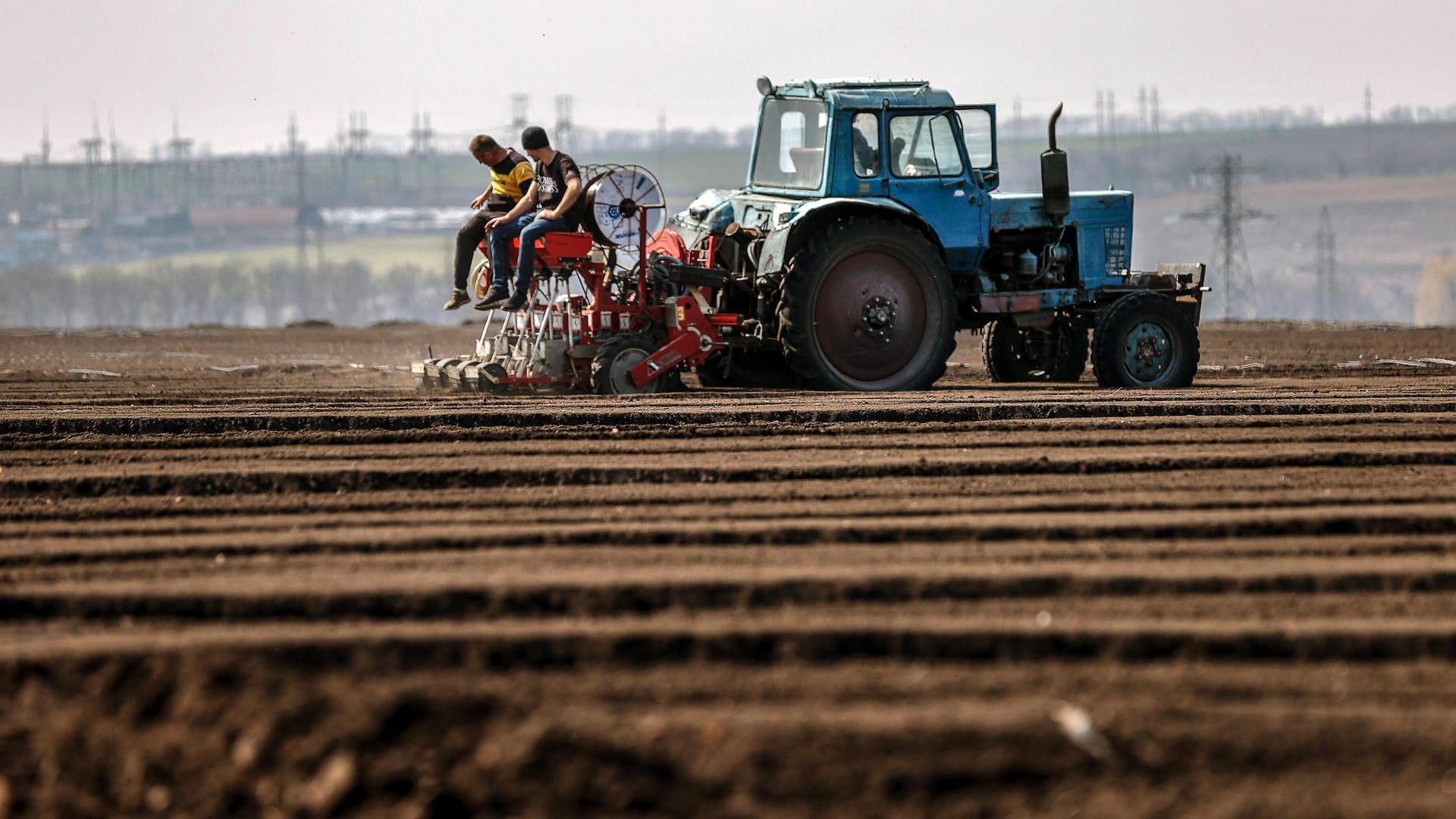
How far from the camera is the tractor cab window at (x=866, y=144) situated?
38.9 feet

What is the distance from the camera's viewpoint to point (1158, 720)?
468 centimetres

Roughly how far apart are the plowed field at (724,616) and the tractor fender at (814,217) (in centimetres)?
246

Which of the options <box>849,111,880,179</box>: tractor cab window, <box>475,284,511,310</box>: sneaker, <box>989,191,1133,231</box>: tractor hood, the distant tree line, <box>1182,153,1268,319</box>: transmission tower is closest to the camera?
<box>475,284,511,310</box>: sneaker

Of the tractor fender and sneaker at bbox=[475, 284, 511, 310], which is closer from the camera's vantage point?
the tractor fender

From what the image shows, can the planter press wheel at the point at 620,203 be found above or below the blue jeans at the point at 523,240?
above

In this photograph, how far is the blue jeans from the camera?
11.5 m

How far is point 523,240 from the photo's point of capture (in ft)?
37.9

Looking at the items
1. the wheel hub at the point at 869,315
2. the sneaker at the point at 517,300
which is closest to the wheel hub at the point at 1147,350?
the wheel hub at the point at 869,315

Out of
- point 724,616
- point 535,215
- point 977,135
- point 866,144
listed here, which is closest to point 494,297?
point 535,215

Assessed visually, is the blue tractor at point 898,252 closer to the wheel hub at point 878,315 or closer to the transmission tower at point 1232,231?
the wheel hub at point 878,315

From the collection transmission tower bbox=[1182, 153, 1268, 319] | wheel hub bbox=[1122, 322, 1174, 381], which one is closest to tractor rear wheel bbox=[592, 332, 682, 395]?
wheel hub bbox=[1122, 322, 1174, 381]

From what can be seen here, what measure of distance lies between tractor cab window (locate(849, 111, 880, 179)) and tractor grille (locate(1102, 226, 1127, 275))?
2.25 m

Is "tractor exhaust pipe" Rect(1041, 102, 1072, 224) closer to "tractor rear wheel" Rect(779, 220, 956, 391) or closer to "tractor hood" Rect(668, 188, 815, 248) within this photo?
"tractor rear wheel" Rect(779, 220, 956, 391)

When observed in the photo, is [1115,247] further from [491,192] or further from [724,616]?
[724,616]
